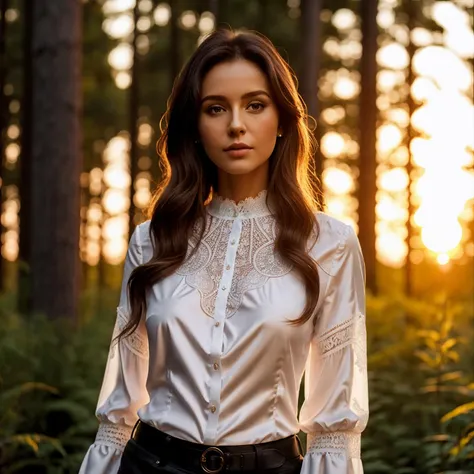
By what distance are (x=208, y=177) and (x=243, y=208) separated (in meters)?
0.22

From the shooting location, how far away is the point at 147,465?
10.6 feet

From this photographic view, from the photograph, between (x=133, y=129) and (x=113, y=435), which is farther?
(x=133, y=129)

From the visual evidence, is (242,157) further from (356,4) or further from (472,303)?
(356,4)

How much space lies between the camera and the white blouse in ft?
10.4

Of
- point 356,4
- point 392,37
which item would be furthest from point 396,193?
point 356,4

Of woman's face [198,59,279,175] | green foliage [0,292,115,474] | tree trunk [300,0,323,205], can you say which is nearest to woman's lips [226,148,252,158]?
woman's face [198,59,279,175]

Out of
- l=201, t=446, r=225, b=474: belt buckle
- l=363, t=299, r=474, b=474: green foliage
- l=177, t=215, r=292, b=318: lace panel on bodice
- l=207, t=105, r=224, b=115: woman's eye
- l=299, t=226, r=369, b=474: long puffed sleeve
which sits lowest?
l=363, t=299, r=474, b=474: green foliage

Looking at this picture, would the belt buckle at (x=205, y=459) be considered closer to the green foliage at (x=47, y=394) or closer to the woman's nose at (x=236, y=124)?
the woman's nose at (x=236, y=124)

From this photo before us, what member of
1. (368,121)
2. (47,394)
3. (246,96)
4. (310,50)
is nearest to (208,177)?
(246,96)

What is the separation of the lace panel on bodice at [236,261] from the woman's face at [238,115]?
0.85 ft

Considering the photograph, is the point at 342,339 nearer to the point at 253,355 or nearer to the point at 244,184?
the point at 253,355

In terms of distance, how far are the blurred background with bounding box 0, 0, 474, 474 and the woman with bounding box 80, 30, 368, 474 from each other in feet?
2.34

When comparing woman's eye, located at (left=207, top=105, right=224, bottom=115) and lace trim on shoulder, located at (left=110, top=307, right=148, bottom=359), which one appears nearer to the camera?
woman's eye, located at (left=207, top=105, right=224, bottom=115)

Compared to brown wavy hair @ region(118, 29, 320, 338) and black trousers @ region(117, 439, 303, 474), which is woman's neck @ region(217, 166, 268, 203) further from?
black trousers @ region(117, 439, 303, 474)
